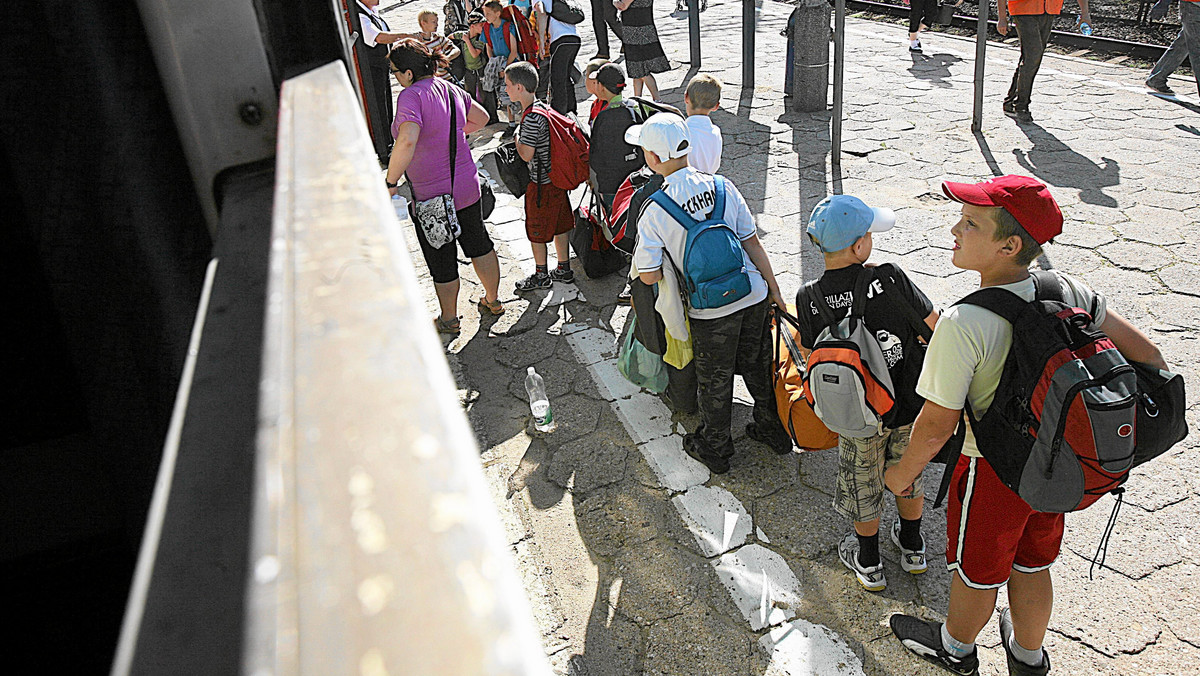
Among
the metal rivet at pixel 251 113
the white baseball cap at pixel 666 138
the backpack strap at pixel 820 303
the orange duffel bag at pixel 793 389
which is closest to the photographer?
the metal rivet at pixel 251 113

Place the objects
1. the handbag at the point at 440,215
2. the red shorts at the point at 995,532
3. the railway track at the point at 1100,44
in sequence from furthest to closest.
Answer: the railway track at the point at 1100,44
the handbag at the point at 440,215
the red shorts at the point at 995,532

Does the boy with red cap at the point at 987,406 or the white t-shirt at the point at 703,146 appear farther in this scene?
the white t-shirt at the point at 703,146

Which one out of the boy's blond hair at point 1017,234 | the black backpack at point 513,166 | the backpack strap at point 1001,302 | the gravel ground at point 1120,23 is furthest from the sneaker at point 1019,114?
the backpack strap at point 1001,302

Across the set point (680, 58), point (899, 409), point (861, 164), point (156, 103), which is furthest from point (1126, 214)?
point (680, 58)

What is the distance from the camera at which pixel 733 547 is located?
3.34m

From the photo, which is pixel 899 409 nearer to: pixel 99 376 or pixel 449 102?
pixel 99 376

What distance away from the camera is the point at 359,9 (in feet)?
23.3

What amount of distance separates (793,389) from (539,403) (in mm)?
1480

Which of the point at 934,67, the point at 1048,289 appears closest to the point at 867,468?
the point at 1048,289

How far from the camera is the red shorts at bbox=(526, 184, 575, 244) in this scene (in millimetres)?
5293

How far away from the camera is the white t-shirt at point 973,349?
7.28 ft

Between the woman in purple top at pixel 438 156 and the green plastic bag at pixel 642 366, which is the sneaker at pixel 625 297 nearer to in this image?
the woman in purple top at pixel 438 156

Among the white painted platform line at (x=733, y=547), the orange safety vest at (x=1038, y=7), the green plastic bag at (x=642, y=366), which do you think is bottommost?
the white painted platform line at (x=733, y=547)

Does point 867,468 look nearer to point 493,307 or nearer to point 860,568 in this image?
point 860,568
